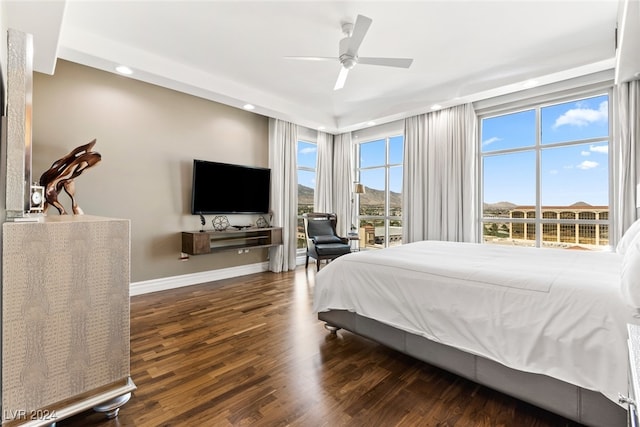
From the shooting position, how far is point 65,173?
2.89 m

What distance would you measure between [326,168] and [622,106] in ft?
14.4

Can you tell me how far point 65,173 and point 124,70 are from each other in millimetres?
1366

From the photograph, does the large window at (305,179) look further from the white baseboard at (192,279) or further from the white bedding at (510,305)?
the white bedding at (510,305)

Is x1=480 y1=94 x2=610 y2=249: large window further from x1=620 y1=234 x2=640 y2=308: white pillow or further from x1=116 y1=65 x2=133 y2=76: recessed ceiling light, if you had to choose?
x1=116 y1=65 x2=133 y2=76: recessed ceiling light

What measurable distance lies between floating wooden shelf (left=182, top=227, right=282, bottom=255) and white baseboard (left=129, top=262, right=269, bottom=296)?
1.36ft

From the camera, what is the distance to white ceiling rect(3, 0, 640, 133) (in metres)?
2.62

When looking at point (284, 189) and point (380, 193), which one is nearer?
point (284, 189)

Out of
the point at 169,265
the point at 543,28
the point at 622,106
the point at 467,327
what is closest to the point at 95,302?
the point at 467,327

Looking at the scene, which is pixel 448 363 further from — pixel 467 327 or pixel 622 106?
pixel 622 106

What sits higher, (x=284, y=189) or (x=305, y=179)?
(x=305, y=179)

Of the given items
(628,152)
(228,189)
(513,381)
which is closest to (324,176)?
(228,189)

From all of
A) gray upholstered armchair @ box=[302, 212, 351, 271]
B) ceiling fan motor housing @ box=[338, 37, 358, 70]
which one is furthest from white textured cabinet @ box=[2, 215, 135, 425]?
gray upholstered armchair @ box=[302, 212, 351, 271]

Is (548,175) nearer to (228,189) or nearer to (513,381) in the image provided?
(513,381)

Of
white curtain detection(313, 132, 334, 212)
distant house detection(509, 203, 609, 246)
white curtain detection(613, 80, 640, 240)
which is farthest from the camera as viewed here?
white curtain detection(313, 132, 334, 212)
